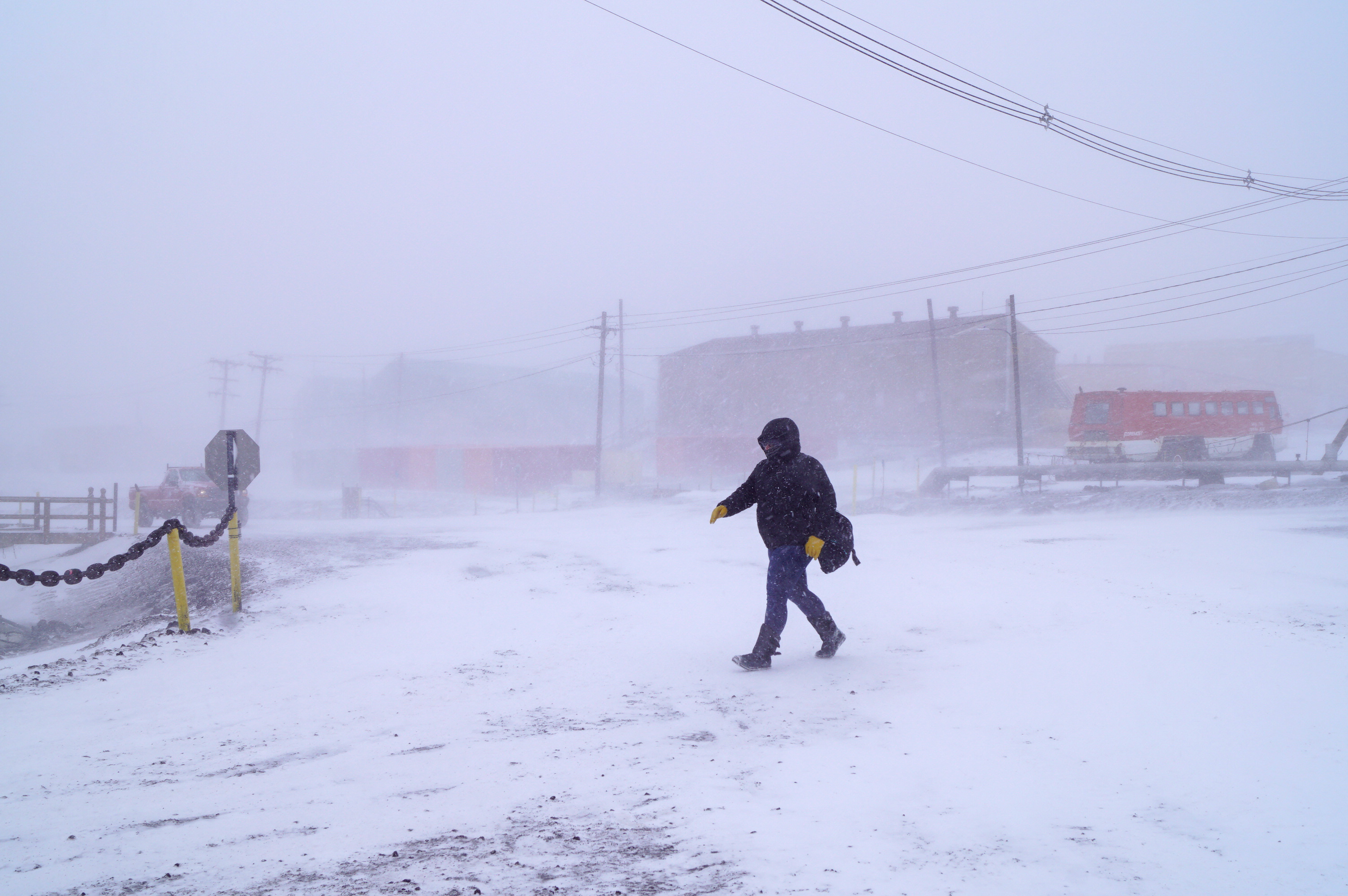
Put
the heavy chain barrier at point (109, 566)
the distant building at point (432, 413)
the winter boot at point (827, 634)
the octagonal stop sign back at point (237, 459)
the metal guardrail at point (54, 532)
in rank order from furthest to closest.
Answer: the distant building at point (432, 413) < the metal guardrail at point (54, 532) < the octagonal stop sign back at point (237, 459) < the heavy chain barrier at point (109, 566) < the winter boot at point (827, 634)

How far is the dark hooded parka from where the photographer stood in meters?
5.51

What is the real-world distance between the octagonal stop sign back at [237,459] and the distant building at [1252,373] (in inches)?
2637

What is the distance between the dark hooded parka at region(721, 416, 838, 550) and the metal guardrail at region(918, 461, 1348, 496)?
66.3 feet

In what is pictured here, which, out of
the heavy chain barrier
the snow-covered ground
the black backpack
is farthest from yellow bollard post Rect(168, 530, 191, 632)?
the black backpack

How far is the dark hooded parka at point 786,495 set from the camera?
18.1ft

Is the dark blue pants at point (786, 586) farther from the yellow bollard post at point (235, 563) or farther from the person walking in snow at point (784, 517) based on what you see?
the yellow bollard post at point (235, 563)

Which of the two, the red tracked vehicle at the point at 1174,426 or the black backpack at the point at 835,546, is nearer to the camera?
the black backpack at the point at 835,546

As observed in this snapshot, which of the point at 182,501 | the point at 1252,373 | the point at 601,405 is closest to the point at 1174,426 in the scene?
the point at 601,405

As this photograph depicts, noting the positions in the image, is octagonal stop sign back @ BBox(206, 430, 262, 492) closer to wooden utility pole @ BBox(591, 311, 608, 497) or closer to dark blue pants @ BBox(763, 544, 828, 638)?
dark blue pants @ BBox(763, 544, 828, 638)

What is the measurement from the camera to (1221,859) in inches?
108

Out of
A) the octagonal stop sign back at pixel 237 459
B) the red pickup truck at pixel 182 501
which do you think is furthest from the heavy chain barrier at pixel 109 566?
the red pickup truck at pixel 182 501

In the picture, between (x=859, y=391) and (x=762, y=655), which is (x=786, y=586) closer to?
(x=762, y=655)

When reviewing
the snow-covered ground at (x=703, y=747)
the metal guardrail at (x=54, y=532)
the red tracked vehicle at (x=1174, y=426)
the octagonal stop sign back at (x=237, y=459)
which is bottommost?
the snow-covered ground at (x=703, y=747)

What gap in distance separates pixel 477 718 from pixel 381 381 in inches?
3083
